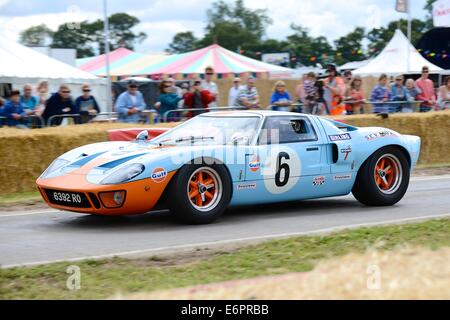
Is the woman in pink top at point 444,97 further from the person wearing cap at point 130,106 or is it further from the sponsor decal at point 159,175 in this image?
the sponsor decal at point 159,175

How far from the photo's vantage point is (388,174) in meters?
9.81

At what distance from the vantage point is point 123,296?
16.5 feet

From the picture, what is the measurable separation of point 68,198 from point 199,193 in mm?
1302

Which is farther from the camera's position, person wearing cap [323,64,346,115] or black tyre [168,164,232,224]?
person wearing cap [323,64,346,115]

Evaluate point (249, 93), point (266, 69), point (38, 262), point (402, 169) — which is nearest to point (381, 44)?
point (266, 69)

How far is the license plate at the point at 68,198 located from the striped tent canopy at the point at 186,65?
18997 millimetres

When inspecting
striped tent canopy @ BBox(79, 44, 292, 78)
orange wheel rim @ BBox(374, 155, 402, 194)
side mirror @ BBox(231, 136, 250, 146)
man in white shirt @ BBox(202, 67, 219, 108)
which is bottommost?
orange wheel rim @ BBox(374, 155, 402, 194)

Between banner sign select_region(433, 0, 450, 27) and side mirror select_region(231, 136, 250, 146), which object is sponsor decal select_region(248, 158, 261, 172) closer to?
side mirror select_region(231, 136, 250, 146)

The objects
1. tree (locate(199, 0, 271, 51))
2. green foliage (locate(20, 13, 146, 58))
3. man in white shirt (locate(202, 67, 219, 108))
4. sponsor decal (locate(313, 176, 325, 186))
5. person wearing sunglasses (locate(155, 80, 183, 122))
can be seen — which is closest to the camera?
sponsor decal (locate(313, 176, 325, 186))

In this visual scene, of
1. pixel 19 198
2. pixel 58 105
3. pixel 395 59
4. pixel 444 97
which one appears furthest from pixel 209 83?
pixel 395 59

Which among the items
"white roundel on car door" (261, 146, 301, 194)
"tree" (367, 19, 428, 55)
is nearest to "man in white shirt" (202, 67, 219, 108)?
"white roundel on car door" (261, 146, 301, 194)

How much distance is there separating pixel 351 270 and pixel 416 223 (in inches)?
113

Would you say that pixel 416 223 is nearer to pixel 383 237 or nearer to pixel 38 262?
pixel 383 237

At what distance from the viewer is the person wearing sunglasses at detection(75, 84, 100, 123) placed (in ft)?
45.6
